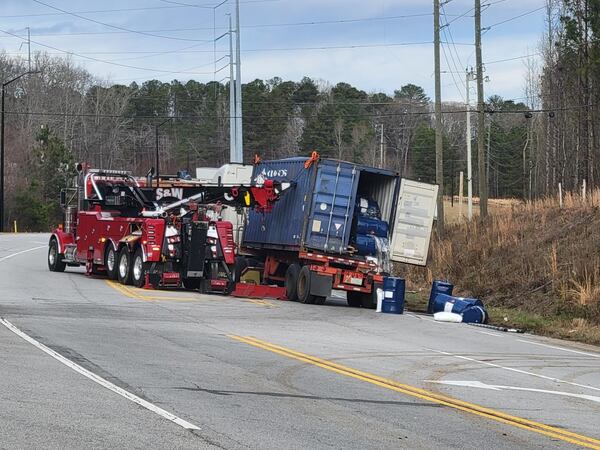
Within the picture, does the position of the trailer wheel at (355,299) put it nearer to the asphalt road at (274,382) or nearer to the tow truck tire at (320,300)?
the tow truck tire at (320,300)

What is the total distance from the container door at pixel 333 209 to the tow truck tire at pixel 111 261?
20.0 ft

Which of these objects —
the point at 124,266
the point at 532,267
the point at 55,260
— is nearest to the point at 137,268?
the point at 124,266

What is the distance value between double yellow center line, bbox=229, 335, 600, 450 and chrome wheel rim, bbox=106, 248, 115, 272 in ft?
42.4

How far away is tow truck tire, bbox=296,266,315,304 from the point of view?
78.8ft

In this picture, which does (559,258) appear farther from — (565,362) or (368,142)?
(368,142)

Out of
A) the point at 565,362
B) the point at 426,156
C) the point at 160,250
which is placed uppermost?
the point at 426,156

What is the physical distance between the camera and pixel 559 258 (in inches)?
1060

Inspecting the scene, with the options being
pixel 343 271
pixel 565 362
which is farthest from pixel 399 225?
pixel 565 362

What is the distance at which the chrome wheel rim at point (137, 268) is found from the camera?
24875mm

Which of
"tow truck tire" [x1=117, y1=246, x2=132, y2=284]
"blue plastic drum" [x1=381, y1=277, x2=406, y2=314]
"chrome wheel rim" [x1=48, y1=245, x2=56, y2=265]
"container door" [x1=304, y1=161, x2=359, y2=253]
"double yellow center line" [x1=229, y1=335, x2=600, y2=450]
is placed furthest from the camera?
"chrome wheel rim" [x1=48, y1=245, x2=56, y2=265]

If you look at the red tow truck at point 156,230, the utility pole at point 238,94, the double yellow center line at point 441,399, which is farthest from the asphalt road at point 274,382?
the utility pole at point 238,94

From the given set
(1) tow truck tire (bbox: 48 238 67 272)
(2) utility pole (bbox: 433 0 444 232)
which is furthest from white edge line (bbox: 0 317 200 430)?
(2) utility pole (bbox: 433 0 444 232)

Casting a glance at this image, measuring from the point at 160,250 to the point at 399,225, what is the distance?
636 cm

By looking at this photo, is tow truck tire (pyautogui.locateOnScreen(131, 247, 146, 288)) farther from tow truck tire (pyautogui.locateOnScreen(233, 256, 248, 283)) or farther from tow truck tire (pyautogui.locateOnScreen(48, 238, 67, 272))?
tow truck tire (pyautogui.locateOnScreen(48, 238, 67, 272))
